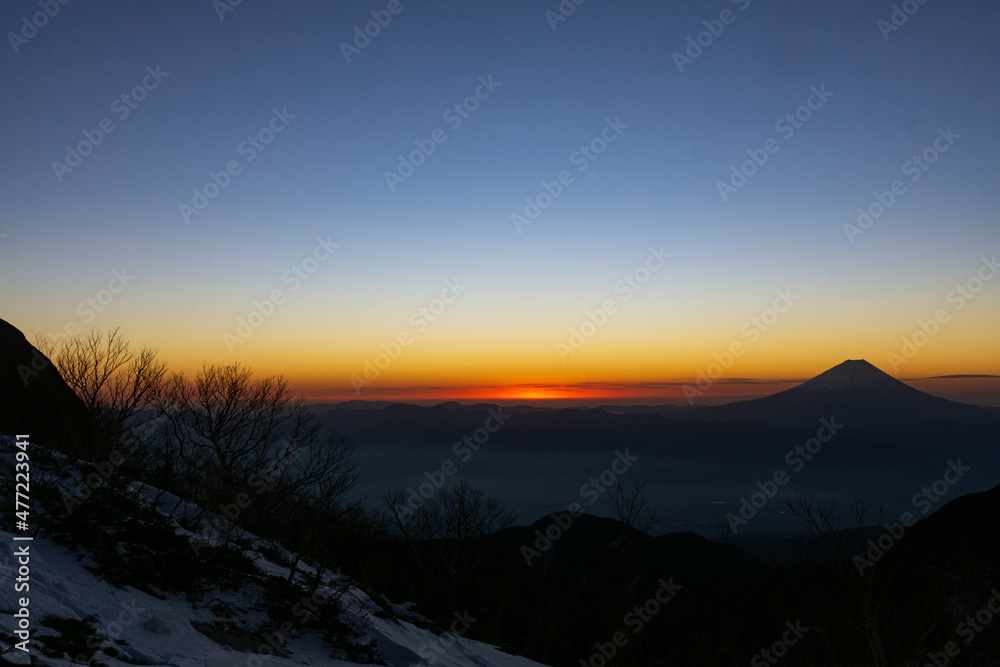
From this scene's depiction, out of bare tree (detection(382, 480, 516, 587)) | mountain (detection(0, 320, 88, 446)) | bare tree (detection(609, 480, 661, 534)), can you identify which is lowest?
mountain (detection(0, 320, 88, 446))

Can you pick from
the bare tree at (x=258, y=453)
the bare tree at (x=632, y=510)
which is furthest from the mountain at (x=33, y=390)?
the bare tree at (x=632, y=510)

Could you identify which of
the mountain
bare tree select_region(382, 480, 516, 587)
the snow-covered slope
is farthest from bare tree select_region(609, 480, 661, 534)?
the mountain

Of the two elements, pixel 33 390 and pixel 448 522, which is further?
pixel 448 522

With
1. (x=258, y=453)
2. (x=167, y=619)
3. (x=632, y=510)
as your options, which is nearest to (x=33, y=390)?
(x=258, y=453)

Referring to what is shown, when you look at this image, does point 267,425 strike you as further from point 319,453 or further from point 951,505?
point 951,505

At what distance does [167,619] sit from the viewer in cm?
1011

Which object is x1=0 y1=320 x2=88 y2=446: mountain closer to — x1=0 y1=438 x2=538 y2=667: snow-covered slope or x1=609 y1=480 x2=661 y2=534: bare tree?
x1=0 y1=438 x2=538 y2=667: snow-covered slope

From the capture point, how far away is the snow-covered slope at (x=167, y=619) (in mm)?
8312

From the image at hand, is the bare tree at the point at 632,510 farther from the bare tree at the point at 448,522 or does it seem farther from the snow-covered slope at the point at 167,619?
the snow-covered slope at the point at 167,619

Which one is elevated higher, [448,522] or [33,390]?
[448,522]

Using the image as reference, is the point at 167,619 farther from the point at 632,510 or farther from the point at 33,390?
the point at 632,510

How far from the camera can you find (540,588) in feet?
198

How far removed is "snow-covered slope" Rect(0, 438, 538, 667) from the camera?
8312 millimetres

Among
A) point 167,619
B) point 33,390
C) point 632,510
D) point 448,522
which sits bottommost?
point 33,390
